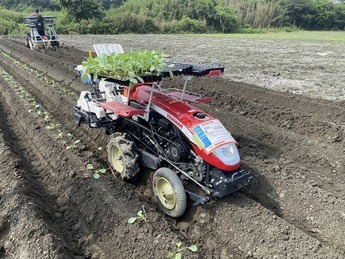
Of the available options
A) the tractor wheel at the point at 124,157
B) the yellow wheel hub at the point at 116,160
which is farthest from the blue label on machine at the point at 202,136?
the yellow wheel hub at the point at 116,160

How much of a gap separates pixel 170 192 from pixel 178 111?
3.49ft

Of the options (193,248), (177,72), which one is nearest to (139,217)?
(193,248)

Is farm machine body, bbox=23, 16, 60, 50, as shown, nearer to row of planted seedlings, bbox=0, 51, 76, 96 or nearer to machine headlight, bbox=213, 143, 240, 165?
row of planted seedlings, bbox=0, 51, 76, 96

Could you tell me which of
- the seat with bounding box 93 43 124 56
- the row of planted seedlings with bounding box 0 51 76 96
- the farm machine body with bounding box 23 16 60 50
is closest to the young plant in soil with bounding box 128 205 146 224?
the seat with bounding box 93 43 124 56

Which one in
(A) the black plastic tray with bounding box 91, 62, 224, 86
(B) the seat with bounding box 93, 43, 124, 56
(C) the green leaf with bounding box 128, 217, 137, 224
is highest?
(A) the black plastic tray with bounding box 91, 62, 224, 86

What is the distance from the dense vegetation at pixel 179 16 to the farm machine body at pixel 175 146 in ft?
113

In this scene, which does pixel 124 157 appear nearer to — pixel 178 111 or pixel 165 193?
pixel 165 193

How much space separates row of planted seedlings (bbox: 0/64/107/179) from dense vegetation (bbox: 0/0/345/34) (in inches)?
1112

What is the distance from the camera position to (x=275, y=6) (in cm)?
6266

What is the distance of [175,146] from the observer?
4.38 metres

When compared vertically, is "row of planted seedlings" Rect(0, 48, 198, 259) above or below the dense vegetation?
above

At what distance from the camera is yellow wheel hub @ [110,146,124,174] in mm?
4930

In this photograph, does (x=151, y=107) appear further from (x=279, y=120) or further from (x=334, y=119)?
(x=334, y=119)

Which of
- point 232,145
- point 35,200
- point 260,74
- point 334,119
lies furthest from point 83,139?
point 260,74
